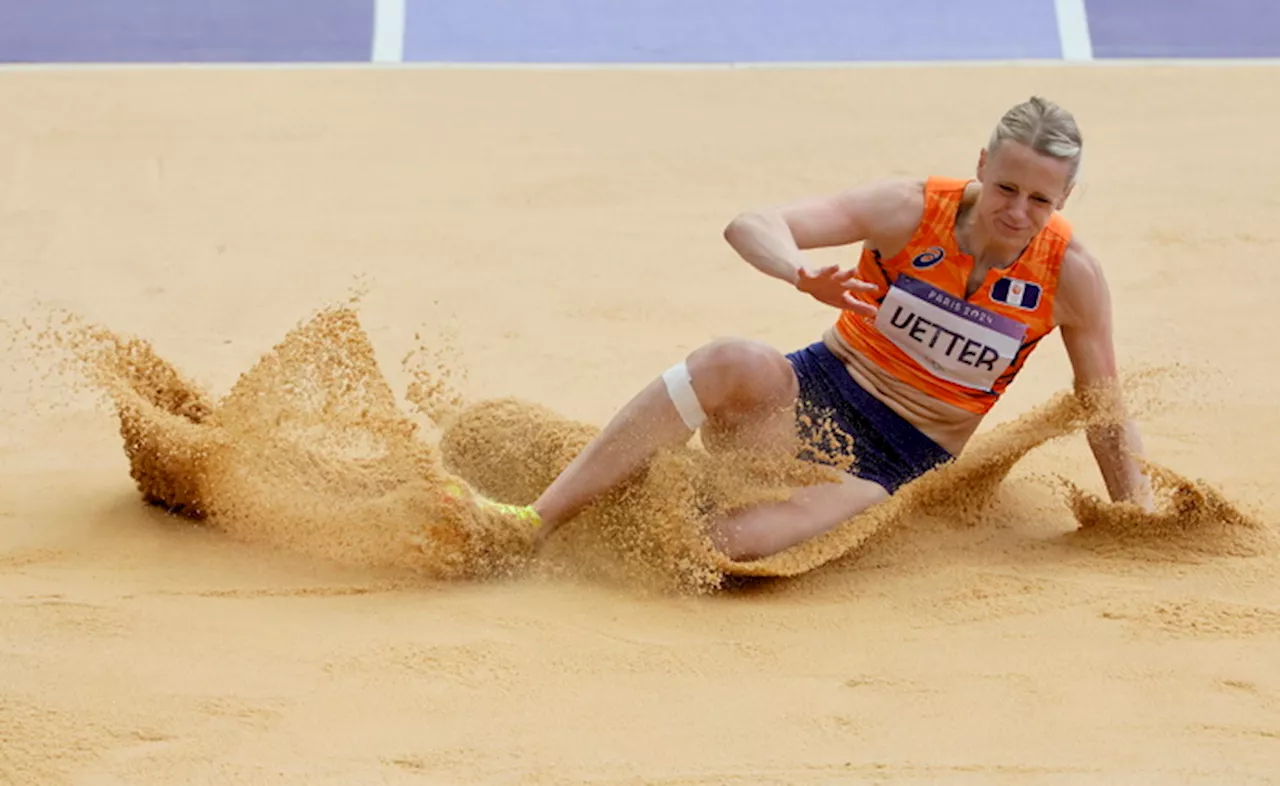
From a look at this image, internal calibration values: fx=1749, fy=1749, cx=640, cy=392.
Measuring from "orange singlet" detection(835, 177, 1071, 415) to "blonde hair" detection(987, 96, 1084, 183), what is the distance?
0.24m

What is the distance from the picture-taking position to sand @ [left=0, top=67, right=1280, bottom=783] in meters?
2.93

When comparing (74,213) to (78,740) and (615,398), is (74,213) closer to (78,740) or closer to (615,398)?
(615,398)

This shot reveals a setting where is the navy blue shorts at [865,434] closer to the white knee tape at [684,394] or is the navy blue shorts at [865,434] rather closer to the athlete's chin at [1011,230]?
the white knee tape at [684,394]

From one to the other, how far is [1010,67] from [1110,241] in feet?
6.27

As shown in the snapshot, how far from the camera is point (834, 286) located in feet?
11.1

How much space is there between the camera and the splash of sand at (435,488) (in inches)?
145

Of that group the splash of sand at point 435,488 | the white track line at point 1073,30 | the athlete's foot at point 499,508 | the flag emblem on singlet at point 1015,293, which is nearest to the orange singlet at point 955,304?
the flag emblem on singlet at point 1015,293

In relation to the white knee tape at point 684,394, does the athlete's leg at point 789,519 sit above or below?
below

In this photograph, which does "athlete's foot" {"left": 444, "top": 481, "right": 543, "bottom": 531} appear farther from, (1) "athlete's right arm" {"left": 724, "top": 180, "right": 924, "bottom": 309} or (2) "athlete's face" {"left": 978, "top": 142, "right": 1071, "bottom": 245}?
(2) "athlete's face" {"left": 978, "top": 142, "right": 1071, "bottom": 245}

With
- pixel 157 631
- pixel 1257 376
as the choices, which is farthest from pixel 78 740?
pixel 1257 376

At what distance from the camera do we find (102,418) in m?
4.59

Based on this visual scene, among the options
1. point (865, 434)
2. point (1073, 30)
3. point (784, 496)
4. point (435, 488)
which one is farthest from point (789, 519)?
point (1073, 30)

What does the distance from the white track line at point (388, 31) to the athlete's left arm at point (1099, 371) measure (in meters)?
4.63

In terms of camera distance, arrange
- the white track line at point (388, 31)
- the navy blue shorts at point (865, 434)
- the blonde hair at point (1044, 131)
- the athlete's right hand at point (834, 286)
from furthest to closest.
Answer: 1. the white track line at point (388, 31)
2. the navy blue shorts at point (865, 434)
3. the blonde hair at point (1044, 131)
4. the athlete's right hand at point (834, 286)
